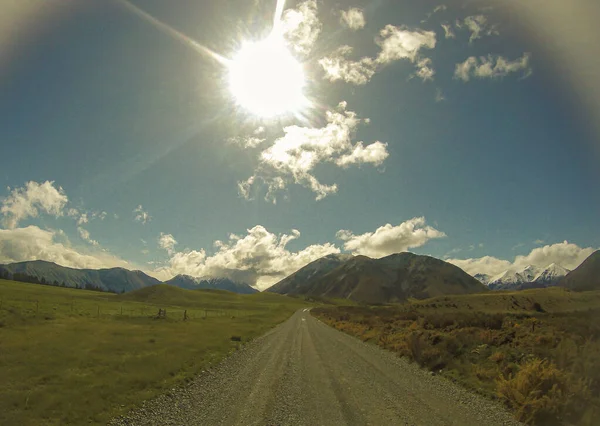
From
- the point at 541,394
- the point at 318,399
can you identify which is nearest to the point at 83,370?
the point at 318,399

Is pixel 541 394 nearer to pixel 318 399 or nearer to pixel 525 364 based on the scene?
pixel 525 364

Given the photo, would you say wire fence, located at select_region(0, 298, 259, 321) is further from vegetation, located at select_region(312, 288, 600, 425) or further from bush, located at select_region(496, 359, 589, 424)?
bush, located at select_region(496, 359, 589, 424)

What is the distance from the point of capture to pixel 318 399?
41.9 feet

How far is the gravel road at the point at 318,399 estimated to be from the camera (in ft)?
34.4

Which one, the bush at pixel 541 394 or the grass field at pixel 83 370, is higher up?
Result: the bush at pixel 541 394

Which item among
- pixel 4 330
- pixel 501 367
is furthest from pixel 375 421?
pixel 4 330

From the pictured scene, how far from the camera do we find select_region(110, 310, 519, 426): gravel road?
10500 millimetres

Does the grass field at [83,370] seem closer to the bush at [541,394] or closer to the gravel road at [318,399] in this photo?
the gravel road at [318,399]

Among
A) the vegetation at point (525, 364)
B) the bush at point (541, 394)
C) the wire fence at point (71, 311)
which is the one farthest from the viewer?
the wire fence at point (71, 311)

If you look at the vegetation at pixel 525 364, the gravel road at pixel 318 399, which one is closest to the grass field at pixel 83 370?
the gravel road at pixel 318 399

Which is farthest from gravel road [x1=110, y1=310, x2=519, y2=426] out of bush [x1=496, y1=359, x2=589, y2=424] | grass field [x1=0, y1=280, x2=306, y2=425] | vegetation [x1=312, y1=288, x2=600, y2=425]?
grass field [x1=0, y1=280, x2=306, y2=425]

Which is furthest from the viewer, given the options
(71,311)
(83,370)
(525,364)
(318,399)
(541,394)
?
(71,311)

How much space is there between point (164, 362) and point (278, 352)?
9346mm

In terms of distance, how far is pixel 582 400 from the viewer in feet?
36.7
